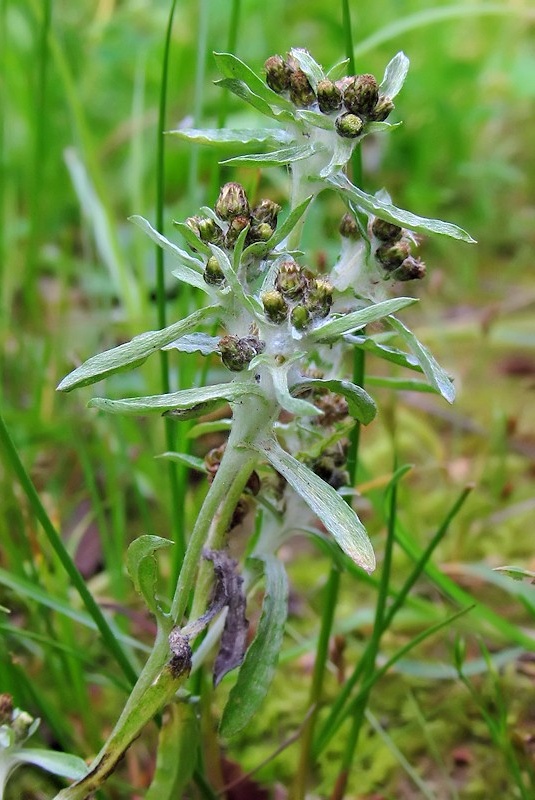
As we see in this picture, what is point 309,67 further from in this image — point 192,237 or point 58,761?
point 58,761

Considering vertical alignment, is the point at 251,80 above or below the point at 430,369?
above

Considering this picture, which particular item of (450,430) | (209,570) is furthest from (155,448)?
(209,570)

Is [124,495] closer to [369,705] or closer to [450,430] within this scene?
[369,705]

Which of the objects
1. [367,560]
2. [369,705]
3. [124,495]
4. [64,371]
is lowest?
[369,705]

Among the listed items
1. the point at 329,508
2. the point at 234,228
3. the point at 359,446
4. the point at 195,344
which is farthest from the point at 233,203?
the point at 359,446

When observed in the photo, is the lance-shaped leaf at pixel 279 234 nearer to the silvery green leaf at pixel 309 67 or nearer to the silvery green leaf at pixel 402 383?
the silvery green leaf at pixel 309 67

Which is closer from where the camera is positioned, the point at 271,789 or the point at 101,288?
the point at 271,789
